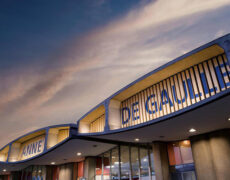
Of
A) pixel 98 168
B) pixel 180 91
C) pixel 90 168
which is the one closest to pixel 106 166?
pixel 98 168

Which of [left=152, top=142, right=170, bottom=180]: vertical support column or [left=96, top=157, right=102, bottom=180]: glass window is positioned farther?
[left=96, top=157, right=102, bottom=180]: glass window

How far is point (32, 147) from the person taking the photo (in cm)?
2823

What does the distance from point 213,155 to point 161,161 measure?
382cm

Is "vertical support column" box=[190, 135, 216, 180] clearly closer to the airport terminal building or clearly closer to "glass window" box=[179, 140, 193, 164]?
the airport terminal building

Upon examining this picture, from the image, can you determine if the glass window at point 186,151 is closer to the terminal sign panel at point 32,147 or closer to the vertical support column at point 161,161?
the vertical support column at point 161,161

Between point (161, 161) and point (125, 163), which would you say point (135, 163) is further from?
point (161, 161)

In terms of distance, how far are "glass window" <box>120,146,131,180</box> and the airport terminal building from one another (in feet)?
0.27

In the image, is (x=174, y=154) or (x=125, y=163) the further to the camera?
(x=125, y=163)

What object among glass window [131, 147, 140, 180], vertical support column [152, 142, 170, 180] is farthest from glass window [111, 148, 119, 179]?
vertical support column [152, 142, 170, 180]

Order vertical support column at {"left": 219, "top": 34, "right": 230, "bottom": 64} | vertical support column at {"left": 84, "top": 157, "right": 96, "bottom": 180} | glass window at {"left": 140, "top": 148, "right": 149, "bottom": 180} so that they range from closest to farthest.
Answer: vertical support column at {"left": 219, "top": 34, "right": 230, "bottom": 64} → glass window at {"left": 140, "top": 148, "right": 149, "bottom": 180} → vertical support column at {"left": 84, "top": 157, "right": 96, "bottom": 180}

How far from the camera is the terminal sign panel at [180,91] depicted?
12.3 m

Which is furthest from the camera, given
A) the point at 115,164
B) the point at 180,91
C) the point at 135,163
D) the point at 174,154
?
the point at 115,164

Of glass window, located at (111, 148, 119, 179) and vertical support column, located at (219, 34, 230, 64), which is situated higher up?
vertical support column, located at (219, 34, 230, 64)

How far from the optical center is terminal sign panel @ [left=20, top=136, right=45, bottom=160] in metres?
26.5
